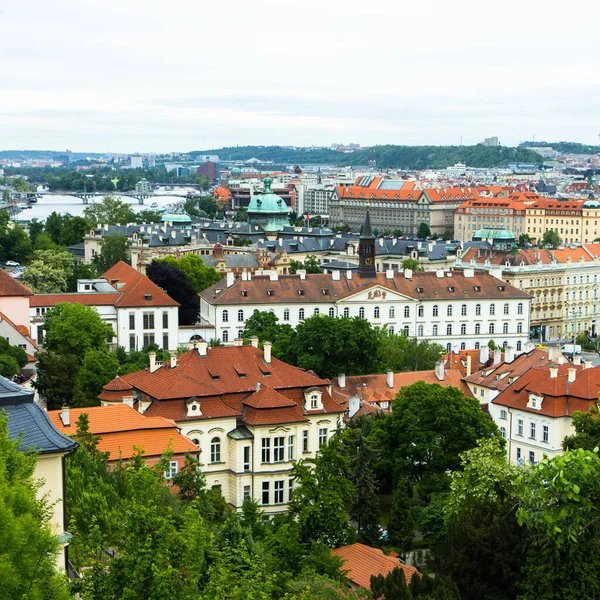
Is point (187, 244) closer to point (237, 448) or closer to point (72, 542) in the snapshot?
point (237, 448)

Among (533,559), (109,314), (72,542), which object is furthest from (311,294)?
(72,542)

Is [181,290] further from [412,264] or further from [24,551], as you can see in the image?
[24,551]

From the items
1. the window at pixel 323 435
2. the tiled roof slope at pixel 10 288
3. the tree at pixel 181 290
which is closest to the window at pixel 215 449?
the window at pixel 323 435

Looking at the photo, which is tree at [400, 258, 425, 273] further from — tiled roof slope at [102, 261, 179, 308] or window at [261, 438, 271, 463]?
window at [261, 438, 271, 463]

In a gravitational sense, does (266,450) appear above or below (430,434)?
below

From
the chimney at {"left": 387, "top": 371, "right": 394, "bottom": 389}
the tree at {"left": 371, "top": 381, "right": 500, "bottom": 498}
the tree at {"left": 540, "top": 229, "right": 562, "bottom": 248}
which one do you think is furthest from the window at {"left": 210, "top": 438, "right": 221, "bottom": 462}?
the tree at {"left": 540, "top": 229, "right": 562, "bottom": 248}

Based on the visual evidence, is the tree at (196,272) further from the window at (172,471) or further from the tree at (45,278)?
the window at (172,471)

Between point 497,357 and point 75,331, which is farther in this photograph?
point 75,331

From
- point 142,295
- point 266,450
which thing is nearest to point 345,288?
point 142,295
